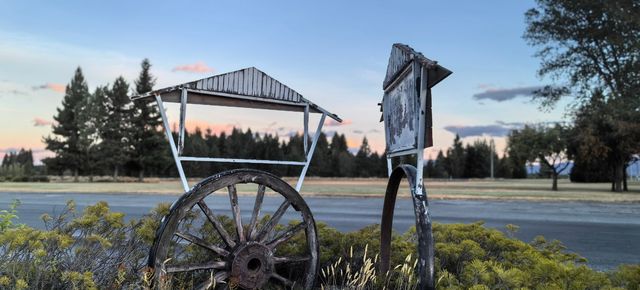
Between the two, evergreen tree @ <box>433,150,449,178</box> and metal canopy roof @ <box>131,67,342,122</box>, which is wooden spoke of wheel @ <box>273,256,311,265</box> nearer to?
metal canopy roof @ <box>131,67,342,122</box>

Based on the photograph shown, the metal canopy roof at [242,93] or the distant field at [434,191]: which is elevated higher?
the metal canopy roof at [242,93]

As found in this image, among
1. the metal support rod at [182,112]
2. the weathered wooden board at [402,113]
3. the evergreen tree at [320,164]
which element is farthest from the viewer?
the evergreen tree at [320,164]

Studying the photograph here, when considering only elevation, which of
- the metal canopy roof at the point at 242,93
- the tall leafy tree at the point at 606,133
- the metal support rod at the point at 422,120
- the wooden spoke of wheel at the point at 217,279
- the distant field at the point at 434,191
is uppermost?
the tall leafy tree at the point at 606,133

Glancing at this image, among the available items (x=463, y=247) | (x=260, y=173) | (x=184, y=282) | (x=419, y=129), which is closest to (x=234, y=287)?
(x=184, y=282)

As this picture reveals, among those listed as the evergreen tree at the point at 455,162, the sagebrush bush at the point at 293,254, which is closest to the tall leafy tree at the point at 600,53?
the sagebrush bush at the point at 293,254

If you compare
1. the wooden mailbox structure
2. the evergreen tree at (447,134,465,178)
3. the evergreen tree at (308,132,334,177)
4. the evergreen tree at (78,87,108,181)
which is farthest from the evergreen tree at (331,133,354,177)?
the wooden mailbox structure

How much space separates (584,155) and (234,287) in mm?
33399

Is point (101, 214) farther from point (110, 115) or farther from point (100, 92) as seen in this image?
point (100, 92)

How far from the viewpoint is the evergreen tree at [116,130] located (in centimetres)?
5109

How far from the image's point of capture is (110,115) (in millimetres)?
53094

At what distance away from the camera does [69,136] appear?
55.7 m

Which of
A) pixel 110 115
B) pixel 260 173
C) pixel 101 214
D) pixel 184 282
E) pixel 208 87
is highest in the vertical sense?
pixel 110 115

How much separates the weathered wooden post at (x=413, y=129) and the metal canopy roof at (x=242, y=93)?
1012 mm

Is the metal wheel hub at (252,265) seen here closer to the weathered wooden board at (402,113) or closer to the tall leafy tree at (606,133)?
the weathered wooden board at (402,113)
